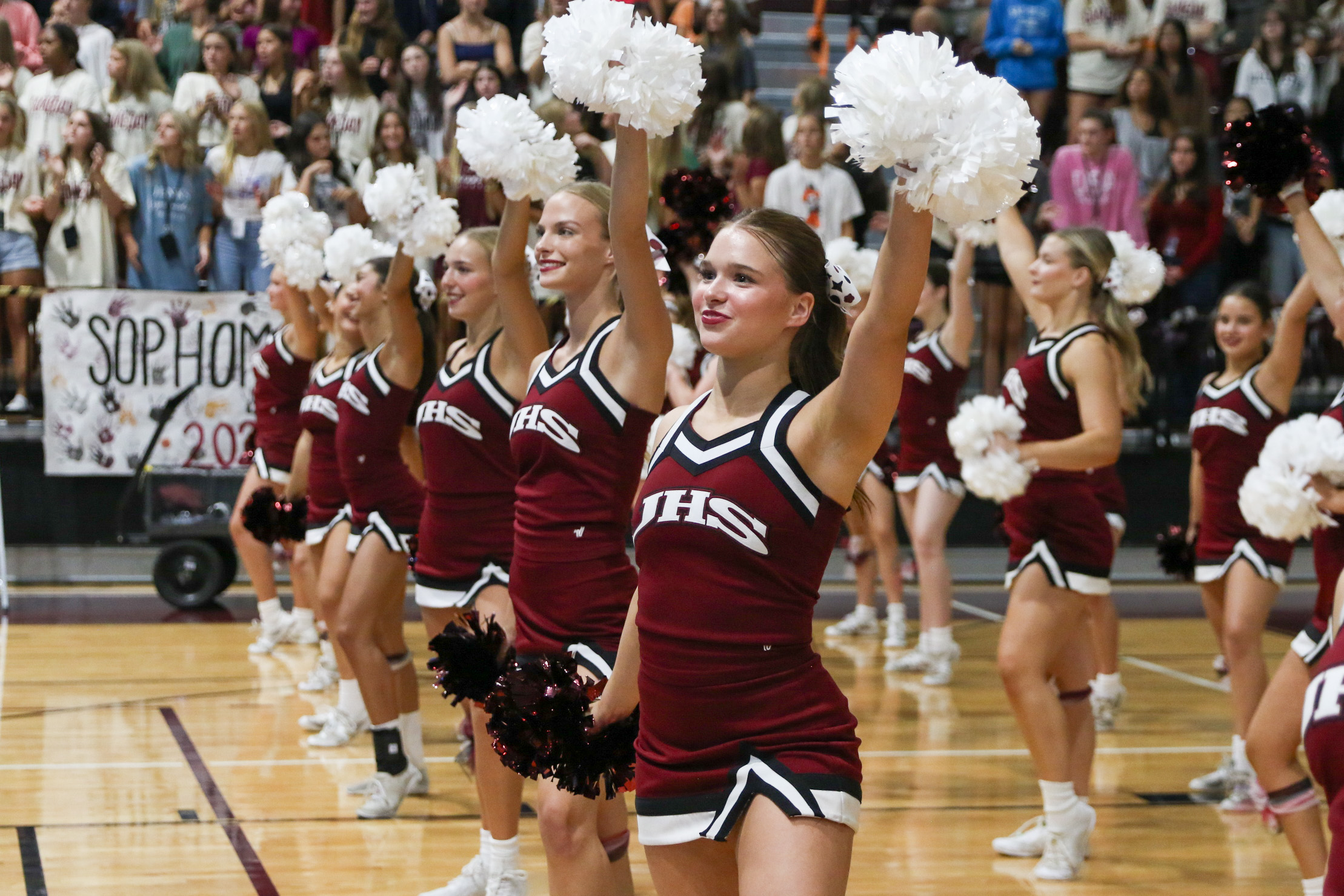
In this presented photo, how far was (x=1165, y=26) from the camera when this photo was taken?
10.8 meters

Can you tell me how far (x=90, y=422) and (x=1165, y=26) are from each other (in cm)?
753

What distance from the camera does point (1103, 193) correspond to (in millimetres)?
9867

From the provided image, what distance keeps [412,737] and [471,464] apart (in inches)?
55.7

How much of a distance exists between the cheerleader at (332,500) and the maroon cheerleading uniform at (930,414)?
2.90 metres

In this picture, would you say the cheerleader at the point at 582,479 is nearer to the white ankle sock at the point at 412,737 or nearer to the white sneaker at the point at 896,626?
the white ankle sock at the point at 412,737

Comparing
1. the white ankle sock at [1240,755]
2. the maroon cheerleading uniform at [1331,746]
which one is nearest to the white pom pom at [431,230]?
the maroon cheerleading uniform at [1331,746]

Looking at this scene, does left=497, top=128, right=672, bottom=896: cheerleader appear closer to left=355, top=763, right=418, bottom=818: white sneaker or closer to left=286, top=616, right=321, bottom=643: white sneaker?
left=355, top=763, right=418, bottom=818: white sneaker

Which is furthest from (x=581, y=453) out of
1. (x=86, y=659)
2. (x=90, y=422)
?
(x=90, y=422)

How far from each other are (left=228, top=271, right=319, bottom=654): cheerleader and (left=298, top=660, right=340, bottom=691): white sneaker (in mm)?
629

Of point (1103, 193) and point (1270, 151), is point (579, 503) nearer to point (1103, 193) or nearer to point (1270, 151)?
point (1270, 151)

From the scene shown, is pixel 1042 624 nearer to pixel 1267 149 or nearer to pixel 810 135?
pixel 1267 149

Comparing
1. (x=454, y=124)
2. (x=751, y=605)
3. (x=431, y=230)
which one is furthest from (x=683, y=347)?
(x=454, y=124)

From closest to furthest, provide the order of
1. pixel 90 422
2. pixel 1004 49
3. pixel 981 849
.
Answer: pixel 981 849
pixel 90 422
pixel 1004 49

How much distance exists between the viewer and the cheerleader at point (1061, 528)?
14.5 ft
